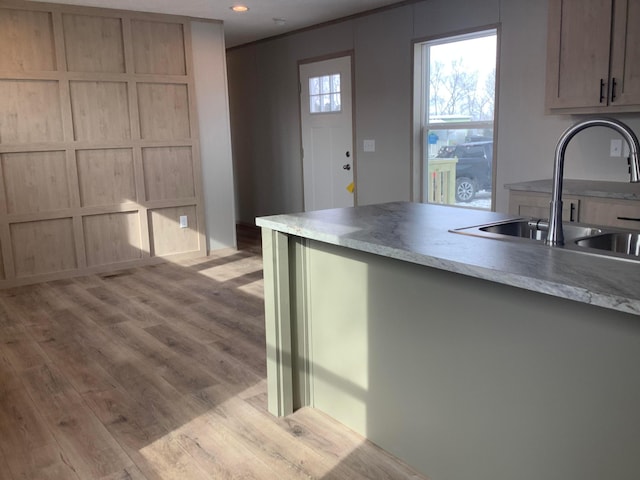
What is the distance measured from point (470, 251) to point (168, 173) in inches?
172

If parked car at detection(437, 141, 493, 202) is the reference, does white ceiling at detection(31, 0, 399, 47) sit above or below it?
above

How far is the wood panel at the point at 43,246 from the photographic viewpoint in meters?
4.96

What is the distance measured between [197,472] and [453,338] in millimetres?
1103

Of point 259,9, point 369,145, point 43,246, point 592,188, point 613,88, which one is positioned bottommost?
point 43,246

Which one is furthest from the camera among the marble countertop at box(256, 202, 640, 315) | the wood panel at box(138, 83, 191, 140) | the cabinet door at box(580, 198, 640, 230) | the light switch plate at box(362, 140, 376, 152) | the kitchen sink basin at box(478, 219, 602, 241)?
the light switch plate at box(362, 140, 376, 152)

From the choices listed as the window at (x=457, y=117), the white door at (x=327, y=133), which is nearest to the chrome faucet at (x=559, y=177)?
the window at (x=457, y=117)

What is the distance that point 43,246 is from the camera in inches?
199

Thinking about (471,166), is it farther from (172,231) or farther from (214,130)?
(172,231)

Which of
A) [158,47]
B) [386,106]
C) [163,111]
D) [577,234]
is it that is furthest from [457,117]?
[577,234]

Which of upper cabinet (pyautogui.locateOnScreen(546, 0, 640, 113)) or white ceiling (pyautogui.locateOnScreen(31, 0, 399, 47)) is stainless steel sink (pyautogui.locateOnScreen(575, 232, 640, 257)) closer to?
upper cabinet (pyautogui.locateOnScreen(546, 0, 640, 113))

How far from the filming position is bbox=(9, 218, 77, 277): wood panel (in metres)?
4.96

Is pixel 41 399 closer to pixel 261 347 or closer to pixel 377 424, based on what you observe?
pixel 261 347

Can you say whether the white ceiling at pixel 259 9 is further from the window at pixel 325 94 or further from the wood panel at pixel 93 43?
the window at pixel 325 94

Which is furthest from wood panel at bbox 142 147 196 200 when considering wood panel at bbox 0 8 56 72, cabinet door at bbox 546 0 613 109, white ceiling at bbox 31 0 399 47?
cabinet door at bbox 546 0 613 109
